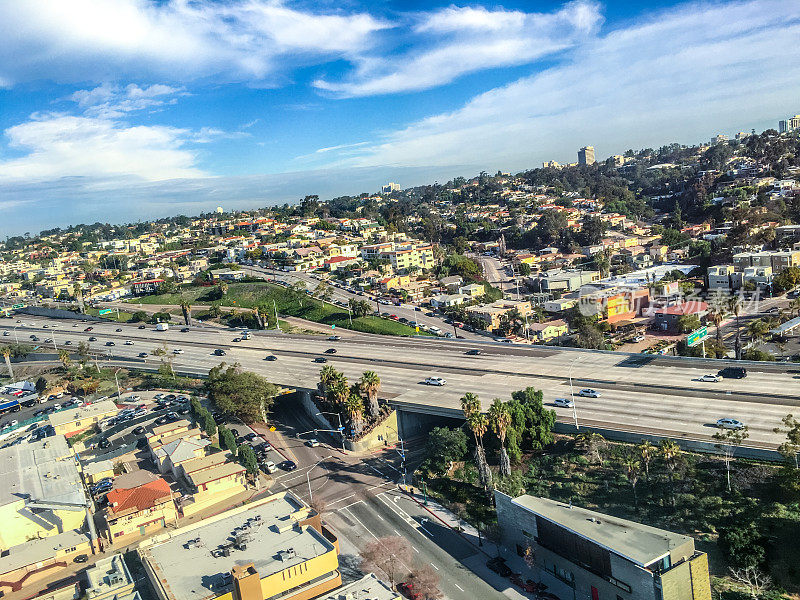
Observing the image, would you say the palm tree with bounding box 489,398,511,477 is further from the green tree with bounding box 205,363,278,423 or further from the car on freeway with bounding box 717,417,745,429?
the green tree with bounding box 205,363,278,423

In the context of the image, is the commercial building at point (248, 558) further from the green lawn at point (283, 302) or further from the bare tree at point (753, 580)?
the green lawn at point (283, 302)

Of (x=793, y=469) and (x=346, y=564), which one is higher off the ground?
(x=793, y=469)

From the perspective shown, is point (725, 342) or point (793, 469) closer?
point (793, 469)

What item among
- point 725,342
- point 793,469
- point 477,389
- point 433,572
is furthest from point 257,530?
point 725,342

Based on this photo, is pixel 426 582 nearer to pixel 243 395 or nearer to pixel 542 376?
pixel 542 376

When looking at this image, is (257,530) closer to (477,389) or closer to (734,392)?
(477,389)

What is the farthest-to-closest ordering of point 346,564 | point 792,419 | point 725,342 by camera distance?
point 725,342
point 792,419
point 346,564

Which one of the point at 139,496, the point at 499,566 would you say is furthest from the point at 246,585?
the point at 139,496
